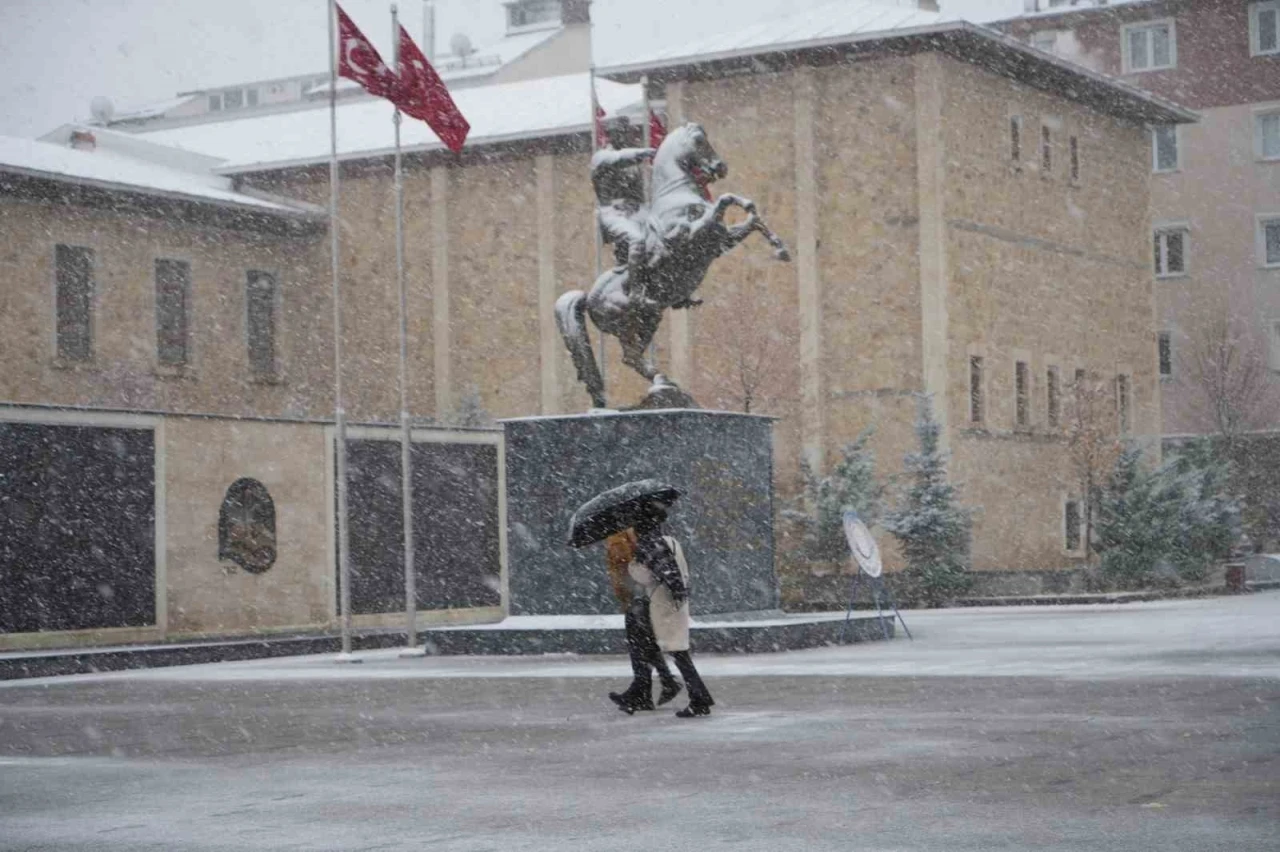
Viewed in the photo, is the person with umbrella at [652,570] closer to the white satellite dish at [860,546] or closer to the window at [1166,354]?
the white satellite dish at [860,546]

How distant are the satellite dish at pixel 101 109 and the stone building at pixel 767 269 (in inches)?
1580

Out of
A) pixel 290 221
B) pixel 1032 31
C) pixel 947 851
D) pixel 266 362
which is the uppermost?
pixel 1032 31

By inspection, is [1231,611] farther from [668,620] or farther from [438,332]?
[438,332]

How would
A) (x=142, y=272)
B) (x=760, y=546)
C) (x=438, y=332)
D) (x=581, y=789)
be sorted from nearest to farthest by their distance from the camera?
(x=581, y=789)
(x=760, y=546)
(x=142, y=272)
(x=438, y=332)

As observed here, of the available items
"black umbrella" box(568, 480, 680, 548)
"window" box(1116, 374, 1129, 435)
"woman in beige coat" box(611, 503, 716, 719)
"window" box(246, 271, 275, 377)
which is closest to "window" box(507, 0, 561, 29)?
"window" box(246, 271, 275, 377)

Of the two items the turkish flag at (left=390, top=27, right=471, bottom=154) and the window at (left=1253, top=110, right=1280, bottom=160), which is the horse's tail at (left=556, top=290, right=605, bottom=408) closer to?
the turkish flag at (left=390, top=27, right=471, bottom=154)

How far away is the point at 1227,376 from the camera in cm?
6178

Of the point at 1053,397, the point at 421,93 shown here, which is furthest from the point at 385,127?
the point at 421,93

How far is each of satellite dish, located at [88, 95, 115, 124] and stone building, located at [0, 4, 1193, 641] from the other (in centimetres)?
4014

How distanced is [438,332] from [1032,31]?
28.4 meters

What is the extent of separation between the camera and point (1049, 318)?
150 ft

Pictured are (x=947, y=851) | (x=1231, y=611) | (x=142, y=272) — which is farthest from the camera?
(x=142, y=272)

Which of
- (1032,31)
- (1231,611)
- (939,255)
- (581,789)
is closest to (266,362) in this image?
(939,255)

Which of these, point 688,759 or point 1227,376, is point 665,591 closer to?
point 688,759
